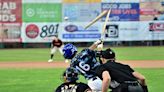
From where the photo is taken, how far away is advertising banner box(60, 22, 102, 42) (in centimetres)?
4638

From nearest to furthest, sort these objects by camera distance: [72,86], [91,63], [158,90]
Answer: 1. [72,86]
2. [91,63]
3. [158,90]

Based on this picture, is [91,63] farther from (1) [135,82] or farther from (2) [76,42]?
(2) [76,42]

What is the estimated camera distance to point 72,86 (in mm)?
6121

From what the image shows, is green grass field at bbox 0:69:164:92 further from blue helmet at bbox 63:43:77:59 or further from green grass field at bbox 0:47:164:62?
green grass field at bbox 0:47:164:62

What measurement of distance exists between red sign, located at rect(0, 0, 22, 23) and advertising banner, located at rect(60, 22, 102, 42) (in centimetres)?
454

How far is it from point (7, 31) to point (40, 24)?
3.25 metres

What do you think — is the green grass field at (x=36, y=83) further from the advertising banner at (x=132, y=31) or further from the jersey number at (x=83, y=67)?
the advertising banner at (x=132, y=31)

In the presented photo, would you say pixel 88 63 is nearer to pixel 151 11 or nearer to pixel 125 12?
pixel 125 12

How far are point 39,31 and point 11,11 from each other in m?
3.32

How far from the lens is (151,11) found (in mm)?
47469

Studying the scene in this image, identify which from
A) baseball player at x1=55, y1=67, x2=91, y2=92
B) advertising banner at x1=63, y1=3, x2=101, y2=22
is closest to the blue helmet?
baseball player at x1=55, y1=67, x2=91, y2=92

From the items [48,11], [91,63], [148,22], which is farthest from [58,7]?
[91,63]

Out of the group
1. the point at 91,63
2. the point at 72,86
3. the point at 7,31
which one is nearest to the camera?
the point at 72,86

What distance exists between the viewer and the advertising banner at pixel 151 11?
4731 centimetres
